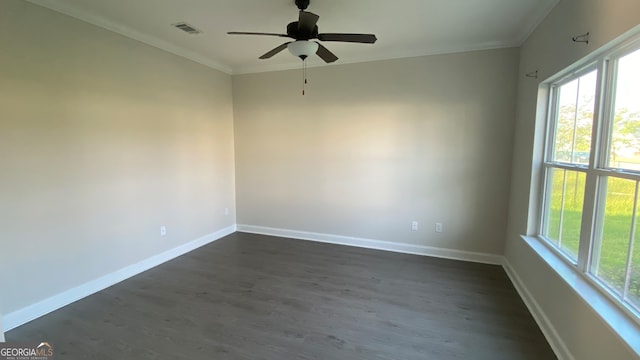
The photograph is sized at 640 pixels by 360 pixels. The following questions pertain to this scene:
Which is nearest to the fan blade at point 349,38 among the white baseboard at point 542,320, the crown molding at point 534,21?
the crown molding at point 534,21

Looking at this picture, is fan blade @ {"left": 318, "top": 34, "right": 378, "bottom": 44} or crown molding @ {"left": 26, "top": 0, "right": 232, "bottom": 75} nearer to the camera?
fan blade @ {"left": 318, "top": 34, "right": 378, "bottom": 44}

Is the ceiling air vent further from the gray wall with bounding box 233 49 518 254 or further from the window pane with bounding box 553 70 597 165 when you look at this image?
the window pane with bounding box 553 70 597 165

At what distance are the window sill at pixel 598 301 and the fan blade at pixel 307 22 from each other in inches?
102

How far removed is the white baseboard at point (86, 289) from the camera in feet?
8.13

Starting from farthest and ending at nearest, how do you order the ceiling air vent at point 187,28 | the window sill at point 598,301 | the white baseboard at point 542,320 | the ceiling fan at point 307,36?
1. the ceiling air vent at point 187,28
2. the ceiling fan at point 307,36
3. the white baseboard at point 542,320
4. the window sill at point 598,301

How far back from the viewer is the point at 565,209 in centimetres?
243

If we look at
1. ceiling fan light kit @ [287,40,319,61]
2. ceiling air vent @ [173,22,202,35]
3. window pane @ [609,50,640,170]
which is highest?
ceiling air vent @ [173,22,202,35]

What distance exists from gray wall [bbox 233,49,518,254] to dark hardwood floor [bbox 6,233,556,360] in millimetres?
728

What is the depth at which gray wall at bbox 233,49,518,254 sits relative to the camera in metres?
3.75

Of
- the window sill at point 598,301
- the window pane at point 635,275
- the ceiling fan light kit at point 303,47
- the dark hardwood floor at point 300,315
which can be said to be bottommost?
the dark hardwood floor at point 300,315

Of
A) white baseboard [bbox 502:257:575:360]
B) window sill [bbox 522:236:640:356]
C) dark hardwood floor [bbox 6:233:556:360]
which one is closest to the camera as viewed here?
window sill [bbox 522:236:640:356]

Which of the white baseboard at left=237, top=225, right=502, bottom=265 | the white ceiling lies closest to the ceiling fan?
the white ceiling

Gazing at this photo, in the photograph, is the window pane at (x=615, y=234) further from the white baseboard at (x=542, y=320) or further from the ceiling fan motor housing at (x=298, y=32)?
the ceiling fan motor housing at (x=298, y=32)

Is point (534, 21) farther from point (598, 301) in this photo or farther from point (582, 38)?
point (598, 301)
